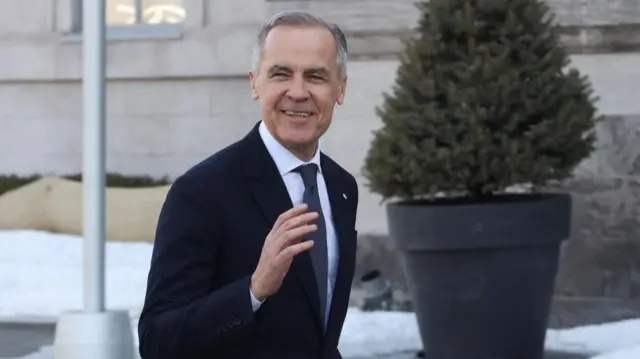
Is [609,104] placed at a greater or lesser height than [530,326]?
greater

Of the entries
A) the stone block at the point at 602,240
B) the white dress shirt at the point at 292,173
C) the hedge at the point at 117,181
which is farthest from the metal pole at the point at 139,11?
the white dress shirt at the point at 292,173

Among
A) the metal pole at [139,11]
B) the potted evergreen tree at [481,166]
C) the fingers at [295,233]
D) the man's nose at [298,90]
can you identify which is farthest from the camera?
the metal pole at [139,11]

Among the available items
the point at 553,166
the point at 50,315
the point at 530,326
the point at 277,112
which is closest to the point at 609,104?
the point at 553,166

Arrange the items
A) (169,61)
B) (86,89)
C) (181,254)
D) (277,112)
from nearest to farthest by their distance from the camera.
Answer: (181,254), (277,112), (86,89), (169,61)

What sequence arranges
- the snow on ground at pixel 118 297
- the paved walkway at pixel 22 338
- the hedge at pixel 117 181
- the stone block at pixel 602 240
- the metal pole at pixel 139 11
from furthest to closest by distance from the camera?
the metal pole at pixel 139 11
the hedge at pixel 117 181
the stone block at pixel 602 240
the paved walkway at pixel 22 338
the snow on ground at pixel 118 297

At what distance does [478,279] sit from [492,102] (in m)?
1.06

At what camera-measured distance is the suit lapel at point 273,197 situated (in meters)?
2.37

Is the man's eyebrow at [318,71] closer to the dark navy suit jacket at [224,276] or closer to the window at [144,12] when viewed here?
the dark navy suit jacket at [224,276]

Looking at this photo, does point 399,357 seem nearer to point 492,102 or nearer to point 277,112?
point 492,102

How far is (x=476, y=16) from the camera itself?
A: 708cm

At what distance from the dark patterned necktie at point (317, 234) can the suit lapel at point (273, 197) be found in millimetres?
36

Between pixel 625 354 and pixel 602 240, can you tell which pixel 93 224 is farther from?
pixel 602 240

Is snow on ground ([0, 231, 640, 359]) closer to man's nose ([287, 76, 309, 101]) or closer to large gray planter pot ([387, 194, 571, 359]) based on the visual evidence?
large gray planter pot ([387, 194, 571, 359])

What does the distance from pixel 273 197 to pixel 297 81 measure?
0.79 feet
